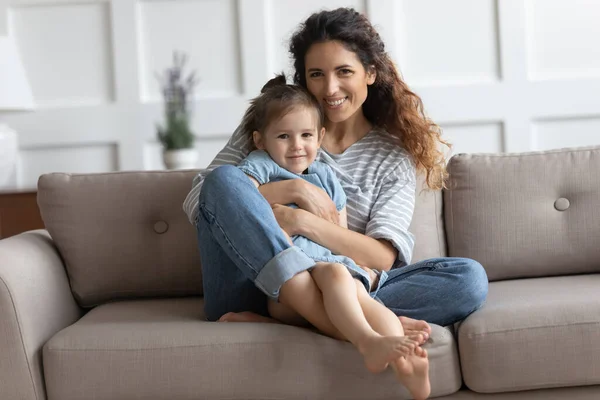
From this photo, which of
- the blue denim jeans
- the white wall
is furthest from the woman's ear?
the white wall

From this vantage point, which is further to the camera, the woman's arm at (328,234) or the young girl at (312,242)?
the woman's arm at (328,234)

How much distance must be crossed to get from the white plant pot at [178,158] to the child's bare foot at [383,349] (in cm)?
197

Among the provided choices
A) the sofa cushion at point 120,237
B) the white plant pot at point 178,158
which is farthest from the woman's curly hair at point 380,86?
the white plant pot at point 178,158

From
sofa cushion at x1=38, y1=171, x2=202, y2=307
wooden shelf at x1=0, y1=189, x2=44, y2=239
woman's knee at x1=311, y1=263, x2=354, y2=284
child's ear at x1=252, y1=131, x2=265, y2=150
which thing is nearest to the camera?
woman's knee at x1=311, y1=263, x2=354, y2=284

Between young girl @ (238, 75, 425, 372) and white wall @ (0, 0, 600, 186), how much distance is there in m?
1.62

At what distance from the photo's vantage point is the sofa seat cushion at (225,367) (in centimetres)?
164

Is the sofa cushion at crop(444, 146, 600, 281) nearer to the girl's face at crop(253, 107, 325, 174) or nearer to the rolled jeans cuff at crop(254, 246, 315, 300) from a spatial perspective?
the girl's face at crop(253, 107, 325, 174)

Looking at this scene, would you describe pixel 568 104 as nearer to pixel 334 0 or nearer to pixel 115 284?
pixel 334 0

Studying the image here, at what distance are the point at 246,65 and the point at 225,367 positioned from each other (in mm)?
2193

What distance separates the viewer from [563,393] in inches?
66.6

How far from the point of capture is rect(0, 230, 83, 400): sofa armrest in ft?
5.48

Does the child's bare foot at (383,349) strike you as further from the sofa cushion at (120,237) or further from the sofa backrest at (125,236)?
the sofa cushion at (120,237)

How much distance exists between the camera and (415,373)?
1.54 m

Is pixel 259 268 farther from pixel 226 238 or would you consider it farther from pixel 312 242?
pixel 312 242
